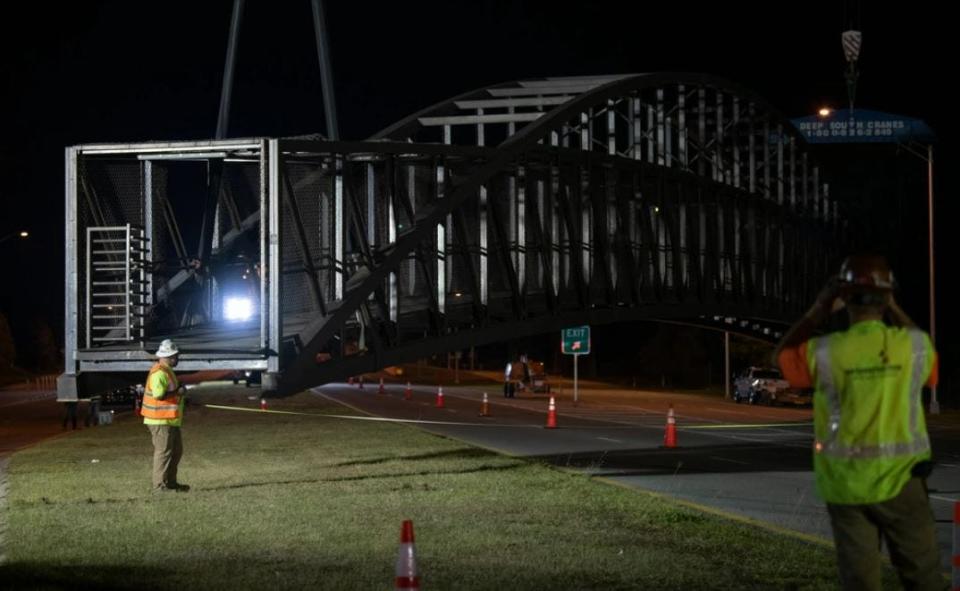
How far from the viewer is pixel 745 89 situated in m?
42.0

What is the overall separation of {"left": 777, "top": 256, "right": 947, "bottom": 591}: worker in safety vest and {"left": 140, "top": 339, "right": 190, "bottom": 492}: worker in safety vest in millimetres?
12432

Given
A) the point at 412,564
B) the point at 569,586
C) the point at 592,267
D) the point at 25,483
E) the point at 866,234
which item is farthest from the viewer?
the point at 866,234

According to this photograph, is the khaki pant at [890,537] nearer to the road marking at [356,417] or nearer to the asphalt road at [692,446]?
the asphalt road at [692,446]

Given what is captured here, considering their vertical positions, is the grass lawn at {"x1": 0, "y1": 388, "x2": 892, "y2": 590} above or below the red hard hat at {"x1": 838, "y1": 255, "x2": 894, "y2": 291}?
below

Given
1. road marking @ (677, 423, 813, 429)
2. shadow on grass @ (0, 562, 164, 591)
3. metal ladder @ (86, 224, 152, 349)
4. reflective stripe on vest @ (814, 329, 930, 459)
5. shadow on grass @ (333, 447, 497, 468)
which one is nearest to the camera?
reflective stripe on vest @ (814, 329, 930, 459)

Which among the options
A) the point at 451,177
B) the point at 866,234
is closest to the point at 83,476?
the point at 451,177

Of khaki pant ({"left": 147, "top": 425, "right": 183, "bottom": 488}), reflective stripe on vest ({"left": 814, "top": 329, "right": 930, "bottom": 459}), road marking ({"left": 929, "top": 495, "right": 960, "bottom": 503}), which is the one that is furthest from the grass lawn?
reflective stripe on vest ({"left": 814, "top": 329, "right": 930, "bottom": 459})

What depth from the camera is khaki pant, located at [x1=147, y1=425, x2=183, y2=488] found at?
1784 centimetres

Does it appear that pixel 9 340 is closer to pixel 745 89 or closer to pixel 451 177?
pixel 745 89

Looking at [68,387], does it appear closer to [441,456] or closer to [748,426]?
[441,456]

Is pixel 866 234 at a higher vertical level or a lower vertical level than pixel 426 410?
higher

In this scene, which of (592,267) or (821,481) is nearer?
(821,481)

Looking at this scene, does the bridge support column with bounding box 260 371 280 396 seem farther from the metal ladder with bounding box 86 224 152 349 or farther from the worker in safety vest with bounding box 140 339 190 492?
the metal ladder with bounding box 86 224 152 349

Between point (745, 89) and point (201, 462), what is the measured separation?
24251 millimetres
